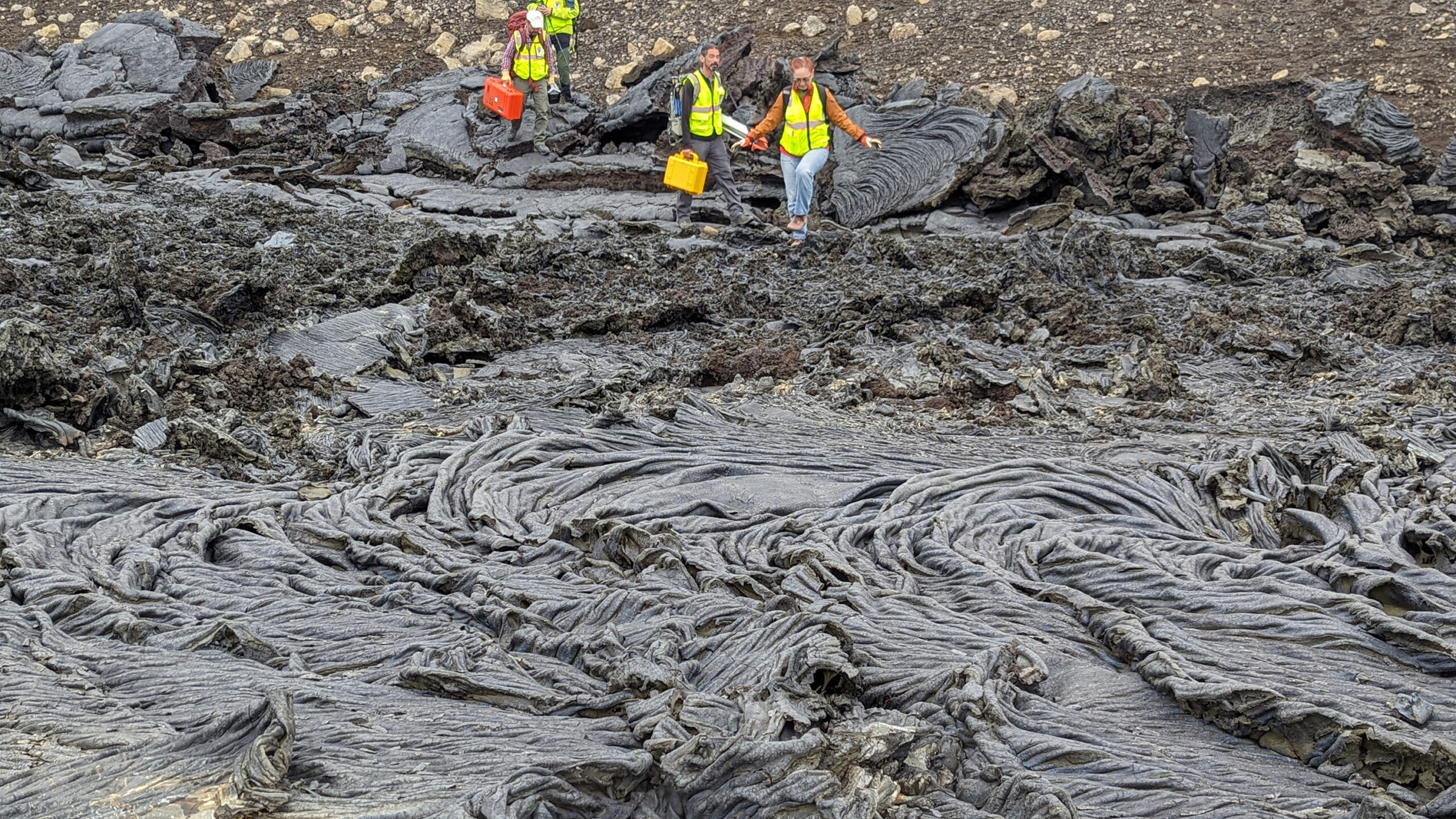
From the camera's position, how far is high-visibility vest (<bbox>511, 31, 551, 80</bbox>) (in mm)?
14547

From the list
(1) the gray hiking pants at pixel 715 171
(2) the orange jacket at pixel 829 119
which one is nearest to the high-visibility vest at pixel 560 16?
(1) the gray hiking pants at pixel 715 171

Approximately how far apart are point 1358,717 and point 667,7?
832 inches

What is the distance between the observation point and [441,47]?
21875mm

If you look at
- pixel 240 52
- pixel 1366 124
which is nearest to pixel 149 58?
pixel 240 52

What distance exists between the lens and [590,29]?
22.0 metres

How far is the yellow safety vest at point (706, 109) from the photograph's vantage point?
11797 millimetres

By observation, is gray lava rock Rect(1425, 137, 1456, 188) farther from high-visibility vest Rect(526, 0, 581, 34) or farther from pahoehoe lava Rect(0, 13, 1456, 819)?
high-visibility vest Rect(526, 0, 581, 34)

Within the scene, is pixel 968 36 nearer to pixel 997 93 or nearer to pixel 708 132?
pixel 997 93

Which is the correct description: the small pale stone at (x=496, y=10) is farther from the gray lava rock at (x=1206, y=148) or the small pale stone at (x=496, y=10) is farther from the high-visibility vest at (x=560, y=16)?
the gray lava rock at (x=1206, y=148)

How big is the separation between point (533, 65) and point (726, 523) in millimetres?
11569

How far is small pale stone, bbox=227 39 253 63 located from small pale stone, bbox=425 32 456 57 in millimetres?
3398

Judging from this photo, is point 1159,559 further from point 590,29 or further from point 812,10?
point 590,29

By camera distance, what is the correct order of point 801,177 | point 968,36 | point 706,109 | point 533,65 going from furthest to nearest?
point 968,36
point 533,65
point 706,109
point 801,177

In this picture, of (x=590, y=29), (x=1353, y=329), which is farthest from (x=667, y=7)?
(x=1353, y=329)
